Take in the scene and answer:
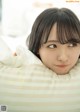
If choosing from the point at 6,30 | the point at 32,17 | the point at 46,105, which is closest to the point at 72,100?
the point at 46,105

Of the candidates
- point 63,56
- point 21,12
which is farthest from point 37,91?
point 21,12

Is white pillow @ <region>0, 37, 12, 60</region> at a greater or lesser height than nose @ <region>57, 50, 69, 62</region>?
lesser

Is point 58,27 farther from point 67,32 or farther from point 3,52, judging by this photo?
point 3,52

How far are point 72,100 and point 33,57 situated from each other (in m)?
0.21

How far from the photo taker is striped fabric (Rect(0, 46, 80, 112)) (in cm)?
85

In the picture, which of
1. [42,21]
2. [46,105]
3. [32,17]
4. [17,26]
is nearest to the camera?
[46,105]

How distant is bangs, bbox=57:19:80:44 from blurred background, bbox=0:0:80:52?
2.90 feet

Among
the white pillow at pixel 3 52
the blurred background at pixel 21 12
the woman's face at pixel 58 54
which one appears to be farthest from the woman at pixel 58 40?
the blurred background at pixel 21 12

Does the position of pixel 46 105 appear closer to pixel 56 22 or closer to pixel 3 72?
pixel 3 72

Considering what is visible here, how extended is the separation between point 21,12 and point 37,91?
112cm

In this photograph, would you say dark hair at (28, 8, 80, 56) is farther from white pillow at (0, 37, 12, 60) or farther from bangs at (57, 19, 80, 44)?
white pillow at (0, 37, 12, 60)

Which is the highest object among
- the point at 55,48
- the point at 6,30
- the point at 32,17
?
the point at 55,48

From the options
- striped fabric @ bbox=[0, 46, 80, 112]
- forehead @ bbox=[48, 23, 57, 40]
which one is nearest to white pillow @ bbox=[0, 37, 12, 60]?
striped fabric @ bbox=[0, 46, 80, 112]

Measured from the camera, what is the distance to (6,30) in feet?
6.34
